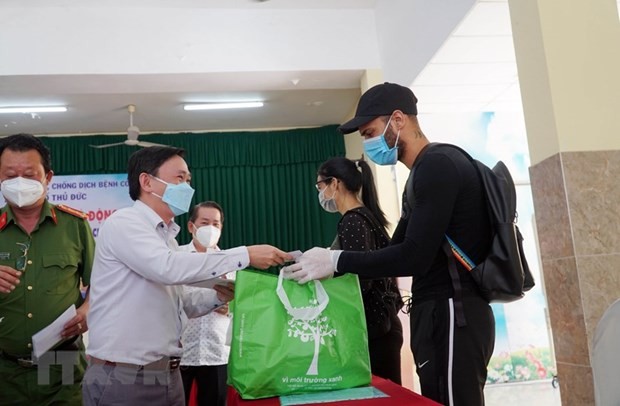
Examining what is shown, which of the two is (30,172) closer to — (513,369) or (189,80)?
(189,80)

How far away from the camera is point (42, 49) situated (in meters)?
4.46

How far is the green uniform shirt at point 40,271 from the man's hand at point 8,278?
15cm

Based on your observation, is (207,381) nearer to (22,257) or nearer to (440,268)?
(22,257)

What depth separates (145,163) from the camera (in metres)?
1.66

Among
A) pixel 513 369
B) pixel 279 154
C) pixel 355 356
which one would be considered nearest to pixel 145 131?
pixel 279 154

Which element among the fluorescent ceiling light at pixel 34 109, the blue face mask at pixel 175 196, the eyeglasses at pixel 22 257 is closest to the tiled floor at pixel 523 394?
the blue face mask at pixel 175 196

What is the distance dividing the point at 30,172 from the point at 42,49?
3.05 metres

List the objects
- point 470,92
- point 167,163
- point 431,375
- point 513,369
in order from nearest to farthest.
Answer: point 431,375 → point 167,163 → point 470,92 → point 513,369

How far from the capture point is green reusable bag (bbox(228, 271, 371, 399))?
1.26 meters

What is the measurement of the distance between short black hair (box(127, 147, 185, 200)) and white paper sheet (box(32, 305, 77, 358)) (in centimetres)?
44

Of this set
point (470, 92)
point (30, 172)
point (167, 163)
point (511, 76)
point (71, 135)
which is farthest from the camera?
point (71, 135)

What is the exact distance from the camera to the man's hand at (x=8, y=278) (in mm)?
1687

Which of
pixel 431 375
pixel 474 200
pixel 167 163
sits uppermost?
pixel 167 163

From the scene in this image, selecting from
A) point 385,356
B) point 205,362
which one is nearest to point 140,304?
point 385,356
